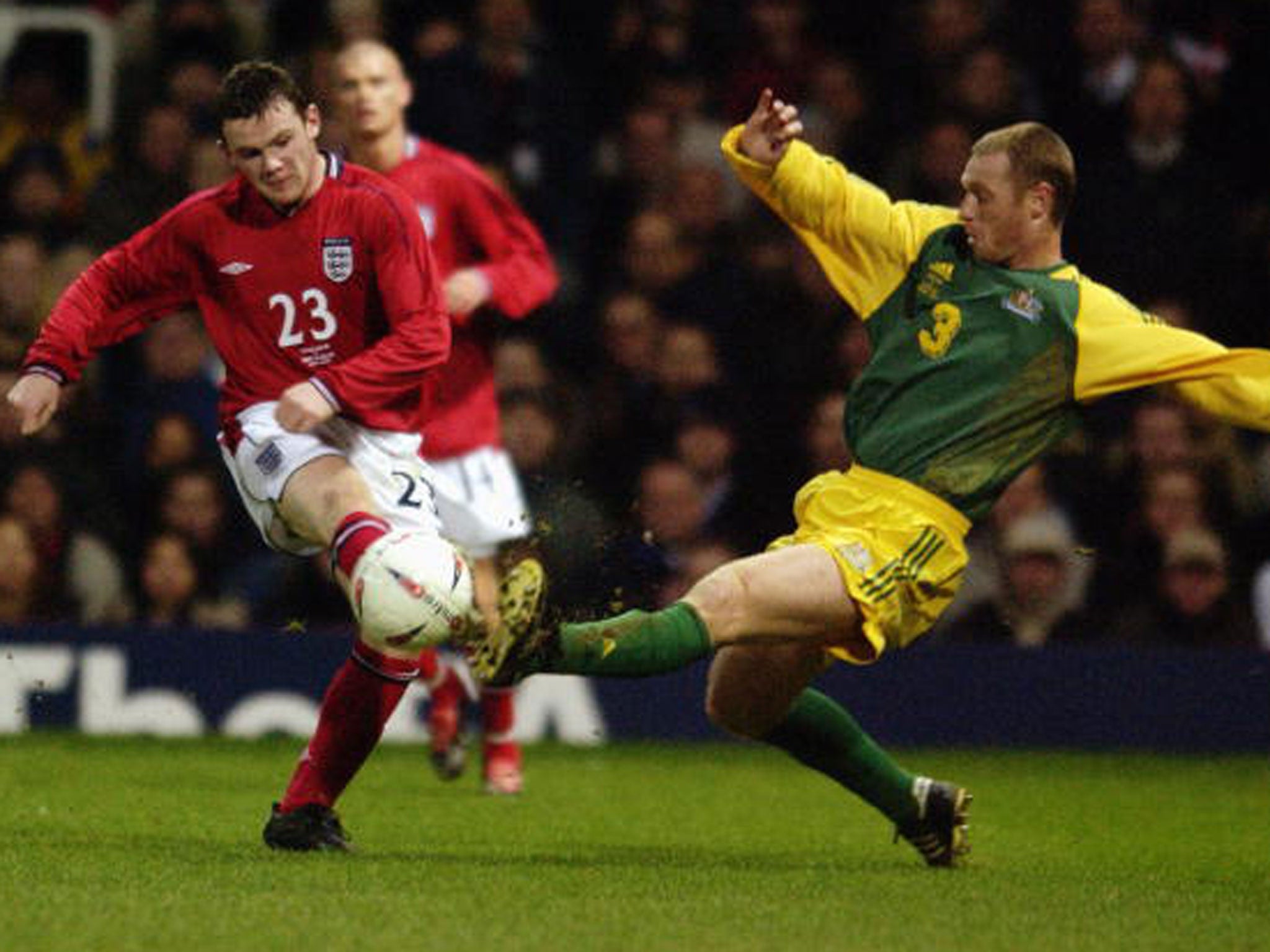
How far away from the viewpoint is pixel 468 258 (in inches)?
379

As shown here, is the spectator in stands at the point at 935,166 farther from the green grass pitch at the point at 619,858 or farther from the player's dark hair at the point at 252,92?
the player's dark hair at the point at 252,92

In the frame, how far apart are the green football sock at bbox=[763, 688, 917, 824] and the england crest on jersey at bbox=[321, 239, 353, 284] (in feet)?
5.30

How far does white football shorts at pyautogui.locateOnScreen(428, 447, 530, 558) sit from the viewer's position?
9.59 metres

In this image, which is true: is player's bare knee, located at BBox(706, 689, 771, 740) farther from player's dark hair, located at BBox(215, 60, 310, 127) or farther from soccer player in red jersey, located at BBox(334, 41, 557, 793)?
soccer player in red jersey, located at BBox(334, 41, 557, 793)

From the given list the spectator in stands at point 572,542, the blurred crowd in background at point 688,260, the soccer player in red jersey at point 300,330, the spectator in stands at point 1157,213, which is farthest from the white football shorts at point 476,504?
the spectator in stands at point 1157,213

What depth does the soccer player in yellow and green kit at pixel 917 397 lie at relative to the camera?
6816 millimetres

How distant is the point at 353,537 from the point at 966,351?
160 cm

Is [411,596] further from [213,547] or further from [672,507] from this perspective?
[213,547]

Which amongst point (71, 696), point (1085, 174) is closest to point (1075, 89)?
point (1085, 174)

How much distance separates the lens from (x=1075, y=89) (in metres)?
12.9

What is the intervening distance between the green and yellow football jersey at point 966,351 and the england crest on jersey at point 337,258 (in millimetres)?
1025

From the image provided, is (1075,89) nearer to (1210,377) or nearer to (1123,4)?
(1123,4)

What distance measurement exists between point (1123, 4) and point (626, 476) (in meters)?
3.49

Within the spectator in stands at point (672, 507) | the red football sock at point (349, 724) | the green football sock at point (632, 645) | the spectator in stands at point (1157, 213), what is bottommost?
the spectator in stands at point (672, 507)
